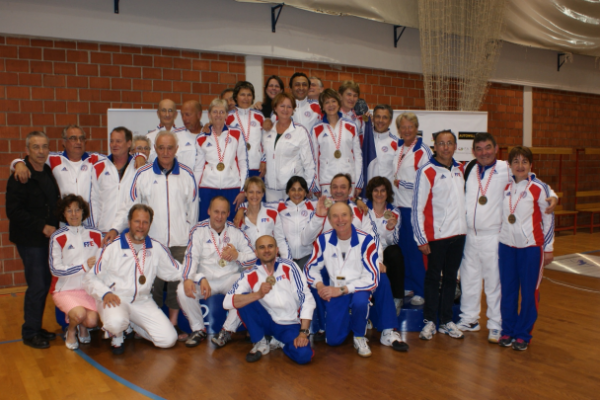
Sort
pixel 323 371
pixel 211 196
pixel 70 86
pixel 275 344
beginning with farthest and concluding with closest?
pixel 70 86
pixel 211 196
pixel 275 344
pixel 323 371

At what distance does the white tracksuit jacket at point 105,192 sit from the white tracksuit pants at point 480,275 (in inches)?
120

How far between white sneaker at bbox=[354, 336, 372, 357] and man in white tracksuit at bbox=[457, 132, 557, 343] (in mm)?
1043

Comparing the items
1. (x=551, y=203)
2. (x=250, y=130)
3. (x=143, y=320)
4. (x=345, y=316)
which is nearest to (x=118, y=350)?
(x=143, y=320)

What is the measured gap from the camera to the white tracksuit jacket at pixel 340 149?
490 cm

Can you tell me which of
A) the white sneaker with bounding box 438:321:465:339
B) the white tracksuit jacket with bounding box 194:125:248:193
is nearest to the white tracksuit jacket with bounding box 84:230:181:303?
the white tracksuit jacket with bounding box 194:125:248:193

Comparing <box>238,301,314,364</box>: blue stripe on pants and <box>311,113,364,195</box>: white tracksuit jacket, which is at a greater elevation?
<box>311,113,364,195</box>: white tracksuit jacket

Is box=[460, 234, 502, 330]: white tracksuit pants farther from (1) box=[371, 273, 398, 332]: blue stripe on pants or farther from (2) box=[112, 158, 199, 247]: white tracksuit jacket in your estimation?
(2) box=[112, 158, 199, 247]: white tracksuit jacket

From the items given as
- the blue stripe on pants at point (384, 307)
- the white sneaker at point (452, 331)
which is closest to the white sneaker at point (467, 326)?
the white sneaker at point (452, 331)

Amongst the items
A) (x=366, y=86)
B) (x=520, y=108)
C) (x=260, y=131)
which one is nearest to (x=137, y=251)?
(x=260, y=131)

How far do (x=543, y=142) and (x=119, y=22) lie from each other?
883 centimetres

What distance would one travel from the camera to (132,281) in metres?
3.93

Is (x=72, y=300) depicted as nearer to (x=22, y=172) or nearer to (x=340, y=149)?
(x=22, y=172)

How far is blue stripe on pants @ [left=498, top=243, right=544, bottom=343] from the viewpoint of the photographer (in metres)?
3.79

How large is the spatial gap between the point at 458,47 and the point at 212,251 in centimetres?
558
